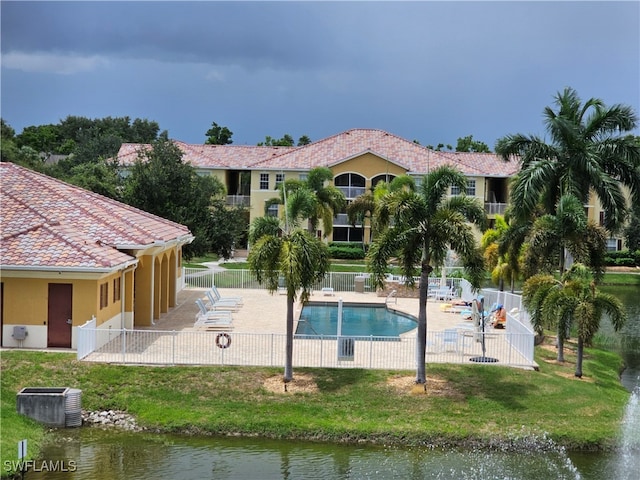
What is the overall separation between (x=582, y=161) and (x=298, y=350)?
12868 millimetres

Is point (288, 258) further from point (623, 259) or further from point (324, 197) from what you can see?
point (623, 259)

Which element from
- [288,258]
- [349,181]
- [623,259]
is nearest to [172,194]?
[349,181]

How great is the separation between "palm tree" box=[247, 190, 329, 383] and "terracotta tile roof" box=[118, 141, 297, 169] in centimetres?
4471

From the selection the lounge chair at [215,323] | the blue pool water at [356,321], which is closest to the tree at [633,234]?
the blue pool water at [356,321]

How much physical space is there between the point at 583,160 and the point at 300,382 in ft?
47.2

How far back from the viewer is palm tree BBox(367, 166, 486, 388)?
67.7 ft

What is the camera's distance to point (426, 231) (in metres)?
21.0

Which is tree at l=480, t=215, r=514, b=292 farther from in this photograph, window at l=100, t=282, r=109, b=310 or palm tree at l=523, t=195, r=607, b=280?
window at l=100, t=282, r=109, b=310

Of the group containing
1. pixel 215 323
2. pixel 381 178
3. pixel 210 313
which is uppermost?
pixel 381 178

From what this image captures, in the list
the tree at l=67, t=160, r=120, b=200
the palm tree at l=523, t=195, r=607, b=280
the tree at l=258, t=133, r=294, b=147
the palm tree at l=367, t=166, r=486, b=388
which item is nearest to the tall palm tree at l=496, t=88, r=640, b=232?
the palm tree at l=523, t=195, r=607, b=280

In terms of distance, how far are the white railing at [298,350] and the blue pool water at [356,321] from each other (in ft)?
13.3

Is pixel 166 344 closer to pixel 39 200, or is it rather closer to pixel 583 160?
pixel 39 200

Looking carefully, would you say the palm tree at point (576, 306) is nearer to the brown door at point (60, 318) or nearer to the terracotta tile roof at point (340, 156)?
the brown door at point (60, 318)

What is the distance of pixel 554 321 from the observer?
22875 mm
